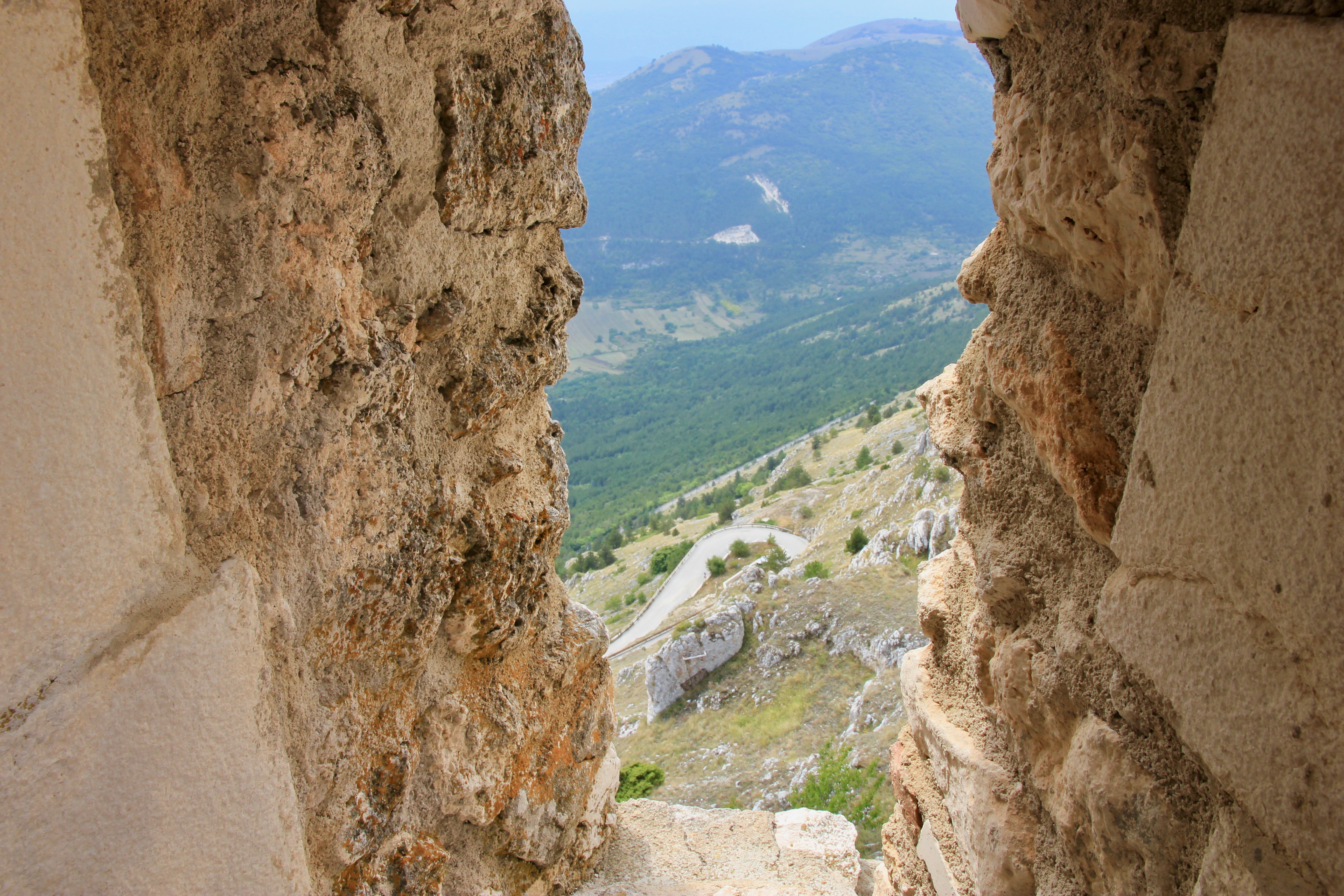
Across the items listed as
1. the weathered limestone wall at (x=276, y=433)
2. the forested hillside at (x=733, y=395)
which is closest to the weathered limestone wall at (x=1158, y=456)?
the weathered limestone wall at (x=276, y=433)

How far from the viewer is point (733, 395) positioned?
90938 millimetres

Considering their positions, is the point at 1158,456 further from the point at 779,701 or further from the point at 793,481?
the point at 793,481

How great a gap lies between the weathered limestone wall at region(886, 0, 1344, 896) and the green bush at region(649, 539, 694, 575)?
31520mm

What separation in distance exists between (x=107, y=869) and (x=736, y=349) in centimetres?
11411

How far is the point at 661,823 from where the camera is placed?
5586 mm

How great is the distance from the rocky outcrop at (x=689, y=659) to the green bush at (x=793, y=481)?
2564cm

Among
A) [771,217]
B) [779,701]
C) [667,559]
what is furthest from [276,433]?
[771,217]

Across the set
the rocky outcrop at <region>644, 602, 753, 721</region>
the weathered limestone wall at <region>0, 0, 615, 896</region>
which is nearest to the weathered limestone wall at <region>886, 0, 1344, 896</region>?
the weathered limestone wall at <region>0, 0, 615, 896</region>

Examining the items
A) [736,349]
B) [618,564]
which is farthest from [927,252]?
[618,564]

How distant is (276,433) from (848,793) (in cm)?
970

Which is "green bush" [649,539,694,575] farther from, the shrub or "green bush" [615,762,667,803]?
"green bush" [615,762,667,803]

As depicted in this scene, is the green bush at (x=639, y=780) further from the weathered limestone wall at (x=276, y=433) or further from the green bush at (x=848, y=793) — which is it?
the weathered limestone wall at (x=276, y=433)

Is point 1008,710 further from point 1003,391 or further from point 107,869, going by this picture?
point 107,869

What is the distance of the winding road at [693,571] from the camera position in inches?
1057
